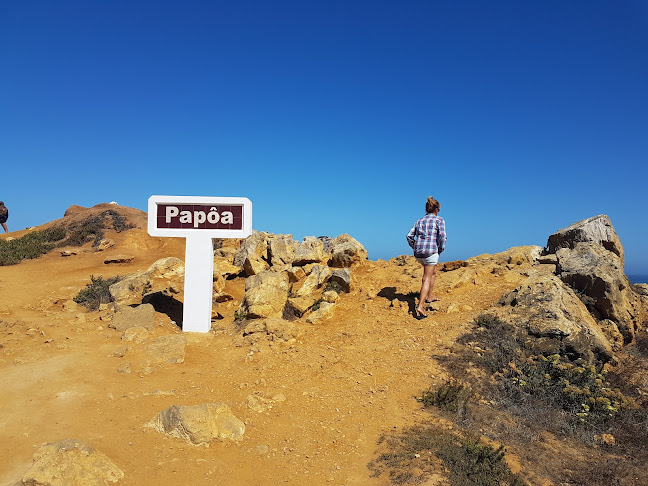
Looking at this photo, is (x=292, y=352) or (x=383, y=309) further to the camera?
(x=383, y=309)

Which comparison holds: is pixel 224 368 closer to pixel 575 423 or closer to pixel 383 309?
pixel 383 309

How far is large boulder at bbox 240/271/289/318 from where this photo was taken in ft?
32.5

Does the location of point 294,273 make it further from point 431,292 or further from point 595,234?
point 595,234

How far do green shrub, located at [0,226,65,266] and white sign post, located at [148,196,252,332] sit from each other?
13250mm

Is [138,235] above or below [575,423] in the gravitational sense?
above

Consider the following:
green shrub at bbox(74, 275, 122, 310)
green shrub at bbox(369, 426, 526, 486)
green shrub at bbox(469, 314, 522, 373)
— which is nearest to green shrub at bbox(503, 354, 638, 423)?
green shrub at bbox(469, 314, 522, 373)

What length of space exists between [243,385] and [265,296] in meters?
3.83

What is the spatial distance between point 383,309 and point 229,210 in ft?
14.9

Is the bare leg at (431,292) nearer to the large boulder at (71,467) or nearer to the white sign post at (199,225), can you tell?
the white sign post at (199,225)

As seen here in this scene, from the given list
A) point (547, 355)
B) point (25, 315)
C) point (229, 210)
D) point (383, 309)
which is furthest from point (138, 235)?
point (547, 355)

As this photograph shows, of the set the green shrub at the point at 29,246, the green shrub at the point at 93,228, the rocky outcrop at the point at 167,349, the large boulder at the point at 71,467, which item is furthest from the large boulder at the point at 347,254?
the green shrub at the point at 29,246

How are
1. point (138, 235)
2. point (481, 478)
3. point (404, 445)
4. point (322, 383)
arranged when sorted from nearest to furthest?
point (481, 478)
point (404, 445)
point (322, 383)
point (138, 235)

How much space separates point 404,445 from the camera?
15.7ft

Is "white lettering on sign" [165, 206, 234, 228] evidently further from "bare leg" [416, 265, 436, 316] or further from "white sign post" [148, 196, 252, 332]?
"bare leg" [416, 265, 436, 316]
